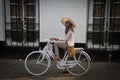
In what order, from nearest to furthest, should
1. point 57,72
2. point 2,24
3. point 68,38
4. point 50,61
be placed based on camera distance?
1. point 68,38
2. point 50,61
3. point 57,72
4. point 2,24

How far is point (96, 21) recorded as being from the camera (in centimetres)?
996

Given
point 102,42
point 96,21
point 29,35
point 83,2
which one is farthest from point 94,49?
point 29,35

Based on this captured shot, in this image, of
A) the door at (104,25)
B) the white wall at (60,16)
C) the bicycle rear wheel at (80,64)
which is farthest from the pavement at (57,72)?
the white wall at (60,16)

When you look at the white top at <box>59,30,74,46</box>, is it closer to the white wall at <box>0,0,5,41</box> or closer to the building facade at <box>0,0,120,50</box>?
the building facade at <box>0,0,120,50</box>

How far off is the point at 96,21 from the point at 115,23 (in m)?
0.71

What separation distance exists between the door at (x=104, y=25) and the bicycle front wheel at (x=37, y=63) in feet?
7.12

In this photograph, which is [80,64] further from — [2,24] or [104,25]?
[2,24]

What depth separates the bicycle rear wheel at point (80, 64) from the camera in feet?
27.7

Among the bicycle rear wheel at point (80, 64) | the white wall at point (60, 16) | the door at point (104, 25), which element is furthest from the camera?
the door at point (104, 25)

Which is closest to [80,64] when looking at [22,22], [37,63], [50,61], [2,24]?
[50,61]

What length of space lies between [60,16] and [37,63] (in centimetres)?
213

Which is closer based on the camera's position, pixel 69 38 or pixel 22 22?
pixel 69 38

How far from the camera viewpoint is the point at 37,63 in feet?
28.2

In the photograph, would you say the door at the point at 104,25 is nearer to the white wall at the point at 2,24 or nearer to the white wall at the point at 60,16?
the white wall at the point at 60,16
